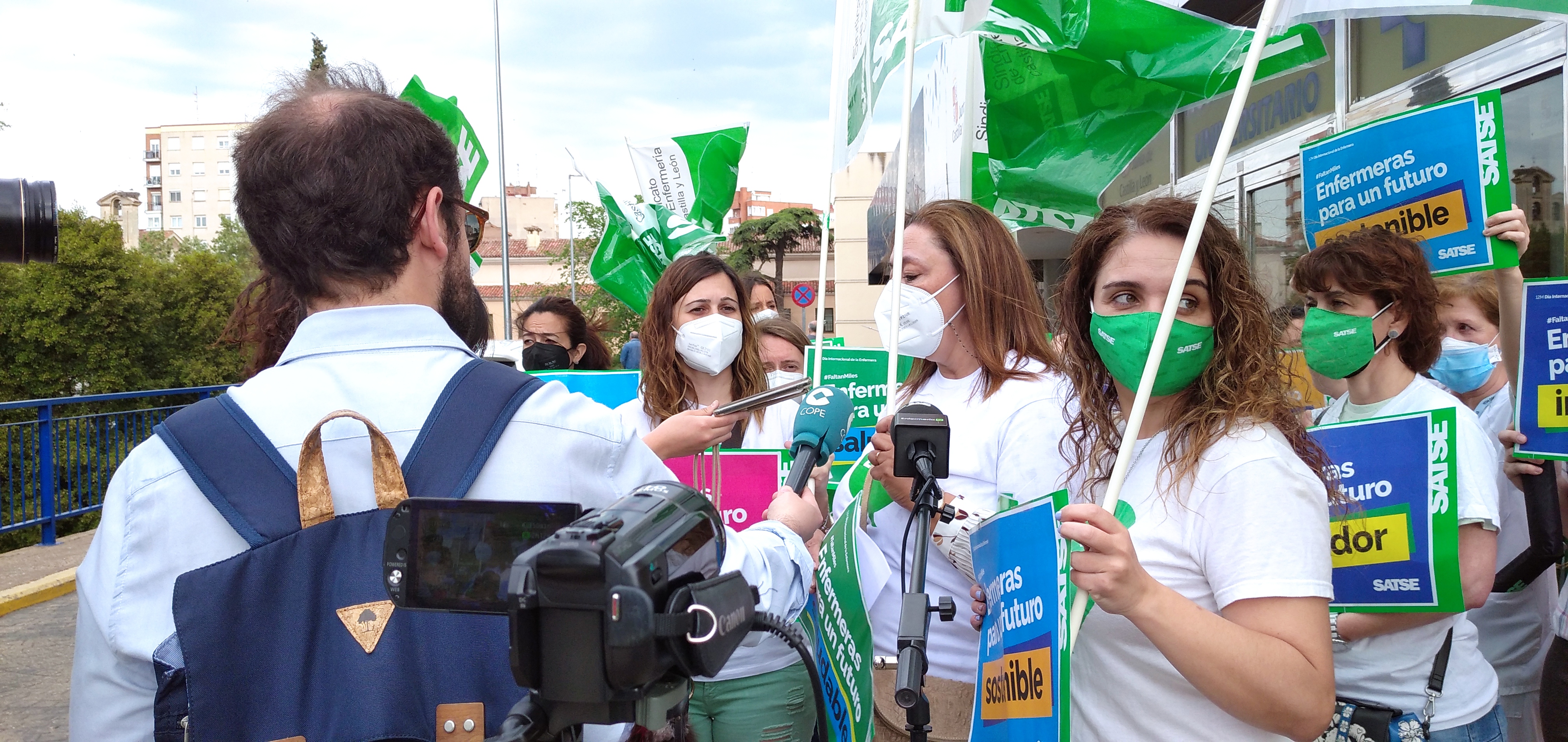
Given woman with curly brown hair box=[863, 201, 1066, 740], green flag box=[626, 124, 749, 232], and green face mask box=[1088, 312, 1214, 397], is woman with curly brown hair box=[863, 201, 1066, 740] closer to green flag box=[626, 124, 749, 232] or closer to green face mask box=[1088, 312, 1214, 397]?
green face mask box=[1088, 312, 1214, 397]

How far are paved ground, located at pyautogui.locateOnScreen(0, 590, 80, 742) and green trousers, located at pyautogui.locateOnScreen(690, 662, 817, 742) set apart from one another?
3.37 m

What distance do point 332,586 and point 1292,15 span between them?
214 cm

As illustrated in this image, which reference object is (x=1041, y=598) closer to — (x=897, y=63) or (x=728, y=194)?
(x=897, y=63)

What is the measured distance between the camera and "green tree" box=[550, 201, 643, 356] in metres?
27.4

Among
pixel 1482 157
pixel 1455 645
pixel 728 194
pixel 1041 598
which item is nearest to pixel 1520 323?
pixel 1482 157

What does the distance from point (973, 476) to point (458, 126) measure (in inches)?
171

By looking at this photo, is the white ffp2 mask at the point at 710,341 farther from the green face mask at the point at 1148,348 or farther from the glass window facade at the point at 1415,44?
the glass window facade at the point at 1415,44

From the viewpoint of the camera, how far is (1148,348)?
1933 mm

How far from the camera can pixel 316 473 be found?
1.30 m

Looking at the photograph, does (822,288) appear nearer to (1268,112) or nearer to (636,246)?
(636,246)

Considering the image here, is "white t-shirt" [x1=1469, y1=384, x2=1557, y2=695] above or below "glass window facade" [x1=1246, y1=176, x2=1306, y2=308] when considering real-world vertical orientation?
below

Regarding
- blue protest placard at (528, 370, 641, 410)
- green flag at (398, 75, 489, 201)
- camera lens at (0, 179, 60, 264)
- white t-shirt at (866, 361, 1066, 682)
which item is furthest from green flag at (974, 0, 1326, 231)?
green flag at (398, 75, 489, 201)

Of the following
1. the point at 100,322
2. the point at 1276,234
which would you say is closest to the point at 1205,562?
the point at 1276,234

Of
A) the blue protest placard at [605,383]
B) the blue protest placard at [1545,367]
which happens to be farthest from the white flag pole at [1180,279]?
the blue protest placard at [605,383]
